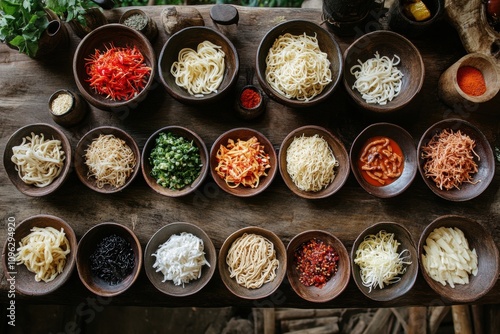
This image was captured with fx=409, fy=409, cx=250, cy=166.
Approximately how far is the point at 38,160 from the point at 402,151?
283cm

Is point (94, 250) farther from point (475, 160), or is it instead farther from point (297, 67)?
point (475, 160)

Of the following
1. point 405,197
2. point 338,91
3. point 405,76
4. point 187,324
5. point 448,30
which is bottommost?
point 187,324

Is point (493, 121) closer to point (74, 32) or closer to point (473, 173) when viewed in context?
point (473, 173)

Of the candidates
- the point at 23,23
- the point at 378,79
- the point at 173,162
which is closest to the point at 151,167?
the point at 173,162

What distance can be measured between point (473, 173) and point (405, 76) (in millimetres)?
943

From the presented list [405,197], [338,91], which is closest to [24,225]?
[338,91]

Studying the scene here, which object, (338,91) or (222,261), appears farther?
(338,91)

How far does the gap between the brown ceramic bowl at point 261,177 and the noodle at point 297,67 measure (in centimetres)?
40

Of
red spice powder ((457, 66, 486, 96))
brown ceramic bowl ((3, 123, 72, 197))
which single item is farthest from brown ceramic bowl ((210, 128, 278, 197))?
red spice powder ((457, 66, 486, 96))

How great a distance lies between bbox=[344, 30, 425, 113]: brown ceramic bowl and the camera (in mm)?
3143

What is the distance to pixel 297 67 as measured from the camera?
310 centimetres

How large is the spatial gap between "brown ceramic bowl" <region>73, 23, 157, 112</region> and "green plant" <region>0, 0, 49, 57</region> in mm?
327

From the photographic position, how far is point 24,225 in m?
3.08

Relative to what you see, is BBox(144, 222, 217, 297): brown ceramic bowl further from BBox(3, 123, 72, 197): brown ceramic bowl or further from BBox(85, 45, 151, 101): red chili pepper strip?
BBox(85, 45, 151, 101): red chili pepper strip
